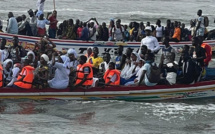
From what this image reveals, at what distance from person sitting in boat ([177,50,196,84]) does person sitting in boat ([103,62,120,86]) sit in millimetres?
1780

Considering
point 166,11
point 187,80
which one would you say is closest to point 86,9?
point 166,11

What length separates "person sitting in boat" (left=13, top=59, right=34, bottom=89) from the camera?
15.9 meters

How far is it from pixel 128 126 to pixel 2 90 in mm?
3647

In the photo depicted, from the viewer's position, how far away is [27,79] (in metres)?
16.0

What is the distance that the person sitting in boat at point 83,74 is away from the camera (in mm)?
16153

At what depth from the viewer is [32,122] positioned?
1475 centimetres

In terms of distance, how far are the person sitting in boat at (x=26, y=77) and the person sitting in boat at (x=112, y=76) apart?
81.6 inches

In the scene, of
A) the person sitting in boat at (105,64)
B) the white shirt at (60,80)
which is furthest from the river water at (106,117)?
the person sitting in boat at (105,64)

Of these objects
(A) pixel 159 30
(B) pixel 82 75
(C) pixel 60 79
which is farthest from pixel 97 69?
(A) pixel 159 30

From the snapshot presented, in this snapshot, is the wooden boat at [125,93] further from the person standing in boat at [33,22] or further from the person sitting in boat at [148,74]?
the person standing in boat at [33,22]

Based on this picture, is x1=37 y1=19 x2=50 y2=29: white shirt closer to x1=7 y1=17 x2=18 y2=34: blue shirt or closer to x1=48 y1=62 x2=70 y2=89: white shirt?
x1=7 y1=17 x2=18 y2=34: blue shirt

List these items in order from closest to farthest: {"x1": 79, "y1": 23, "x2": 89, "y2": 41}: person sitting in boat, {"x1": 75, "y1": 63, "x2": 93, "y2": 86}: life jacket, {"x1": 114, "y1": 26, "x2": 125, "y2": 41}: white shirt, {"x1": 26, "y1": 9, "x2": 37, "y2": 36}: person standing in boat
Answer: {"x1": 75, "y1": 63, "x2": 93, "y2": 86}: life jacket < {"x1": 26, "y1": 9, "x2": 37, "y2": 36}: person standing in boat < {"x1": 79, "y1": 23, "x2": 89, "y2": 41}: person sitting in boat < {"x1": 114, "y1": 26, "x2": 125, "y2": 41}: white shirt

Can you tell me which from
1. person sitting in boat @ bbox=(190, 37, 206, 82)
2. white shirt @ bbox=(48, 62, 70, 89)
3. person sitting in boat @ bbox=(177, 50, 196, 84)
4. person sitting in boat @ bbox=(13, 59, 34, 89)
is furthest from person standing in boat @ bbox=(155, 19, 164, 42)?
person sitting in boat @ bbox=(13, 59, 34, 89)

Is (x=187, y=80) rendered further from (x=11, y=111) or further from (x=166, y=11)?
(x=166, y=11)
